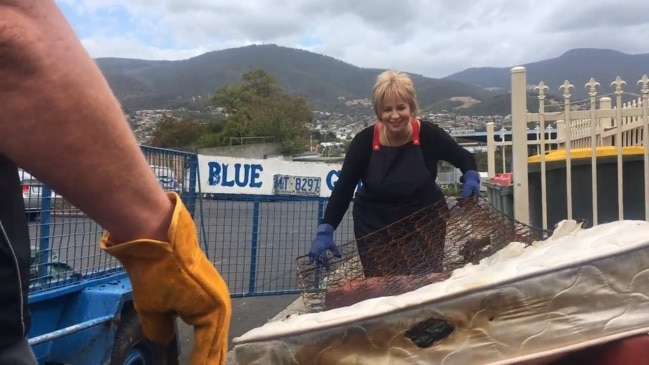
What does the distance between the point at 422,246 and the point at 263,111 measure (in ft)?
171

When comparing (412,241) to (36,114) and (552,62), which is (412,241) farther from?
(552,62)

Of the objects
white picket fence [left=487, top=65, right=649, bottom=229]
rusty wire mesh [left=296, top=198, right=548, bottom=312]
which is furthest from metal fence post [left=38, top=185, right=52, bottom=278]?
white picket fence [left=487, top=65, right=649, bottom=229]

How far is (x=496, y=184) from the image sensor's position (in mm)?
6406

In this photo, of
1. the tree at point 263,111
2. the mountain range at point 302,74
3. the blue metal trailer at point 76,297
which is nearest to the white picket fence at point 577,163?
the blue metal trailer at point 76,297

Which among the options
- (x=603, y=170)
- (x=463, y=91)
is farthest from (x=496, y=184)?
(x=463, y=91)

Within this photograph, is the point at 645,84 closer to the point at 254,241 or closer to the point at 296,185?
the point at 296,185

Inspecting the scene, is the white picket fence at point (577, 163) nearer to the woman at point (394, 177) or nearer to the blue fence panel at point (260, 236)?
the blue fence panel at point (260, 236)

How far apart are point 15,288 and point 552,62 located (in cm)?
13855

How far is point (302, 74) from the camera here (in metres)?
134

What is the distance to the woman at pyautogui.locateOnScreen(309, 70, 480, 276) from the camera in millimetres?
3551

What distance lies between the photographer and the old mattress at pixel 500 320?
4.53 feet

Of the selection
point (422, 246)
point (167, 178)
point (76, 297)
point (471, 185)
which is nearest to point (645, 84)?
point (471, 185)

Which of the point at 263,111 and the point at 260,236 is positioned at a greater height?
the point at 263,111

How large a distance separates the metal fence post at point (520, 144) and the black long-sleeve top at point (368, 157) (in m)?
1.77
